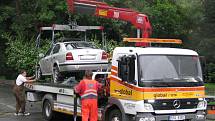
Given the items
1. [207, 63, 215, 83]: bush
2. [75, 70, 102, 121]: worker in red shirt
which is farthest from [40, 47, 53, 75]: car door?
[207, 63, 215, 83]: bush

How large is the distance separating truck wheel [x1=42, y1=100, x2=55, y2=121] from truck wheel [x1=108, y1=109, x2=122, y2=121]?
143 inches

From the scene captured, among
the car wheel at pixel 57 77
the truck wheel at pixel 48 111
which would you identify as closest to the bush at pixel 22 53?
the car wheel at pixel 57 77

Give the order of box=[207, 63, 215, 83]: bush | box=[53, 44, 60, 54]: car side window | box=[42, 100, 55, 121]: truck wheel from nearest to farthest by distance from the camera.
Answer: box=[42, 100, 55, 121]: truck wheel, box=[53, 44, 60, 54]: car side window, box=[207, 63, 215, 83]: bush

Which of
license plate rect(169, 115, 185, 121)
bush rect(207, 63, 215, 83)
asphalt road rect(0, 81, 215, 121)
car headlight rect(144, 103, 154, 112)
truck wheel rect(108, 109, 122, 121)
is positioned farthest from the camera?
bush rect(207, 63, 215, 83)

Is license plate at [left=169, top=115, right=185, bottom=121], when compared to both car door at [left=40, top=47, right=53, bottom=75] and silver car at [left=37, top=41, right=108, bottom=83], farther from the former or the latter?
car door at [left=40, top=47, right=53, bottom=75]

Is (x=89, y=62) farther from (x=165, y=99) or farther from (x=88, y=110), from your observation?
(x=165, y=99)

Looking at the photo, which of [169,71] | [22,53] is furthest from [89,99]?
[22,53]

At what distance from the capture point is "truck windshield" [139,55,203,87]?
10.2m

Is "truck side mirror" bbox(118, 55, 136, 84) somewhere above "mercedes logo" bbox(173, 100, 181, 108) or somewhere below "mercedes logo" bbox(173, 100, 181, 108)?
above

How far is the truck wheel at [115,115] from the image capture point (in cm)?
1093

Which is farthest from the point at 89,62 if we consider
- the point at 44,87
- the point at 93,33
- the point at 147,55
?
the point at 93,33

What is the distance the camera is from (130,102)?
10461 millimetres

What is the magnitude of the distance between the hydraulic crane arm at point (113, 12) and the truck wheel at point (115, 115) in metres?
2.70

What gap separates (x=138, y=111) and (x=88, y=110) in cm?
166
